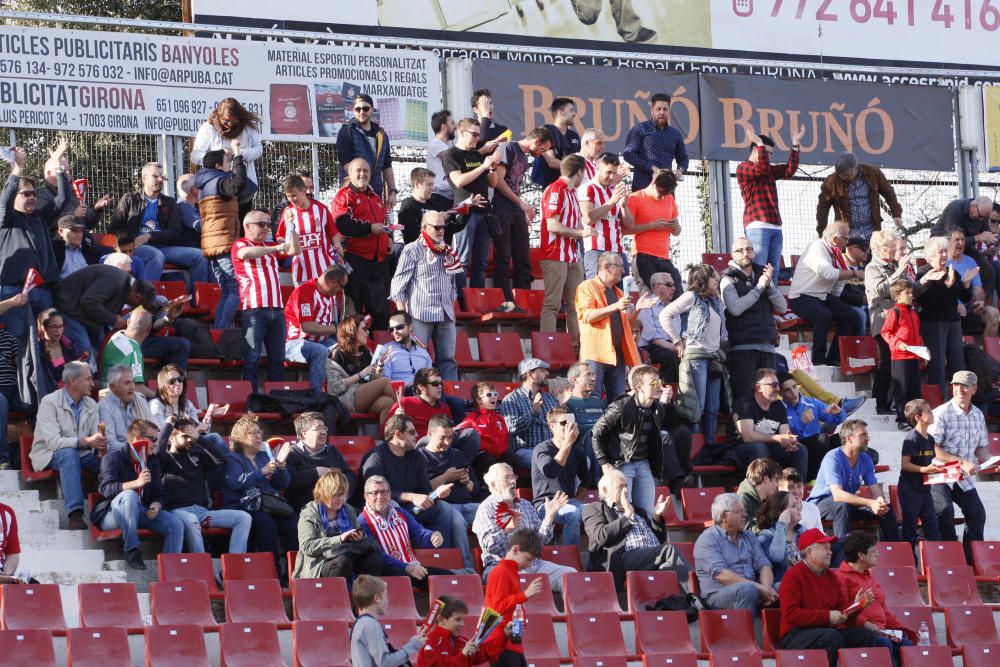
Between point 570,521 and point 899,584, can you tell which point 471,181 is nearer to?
point 570,521

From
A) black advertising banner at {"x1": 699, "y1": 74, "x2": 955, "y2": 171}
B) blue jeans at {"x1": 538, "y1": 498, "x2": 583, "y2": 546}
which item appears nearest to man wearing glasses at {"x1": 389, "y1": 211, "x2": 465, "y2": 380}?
blue jeans at {"x1": 538, "y1": 498, "x2": 583, "y2": 546}

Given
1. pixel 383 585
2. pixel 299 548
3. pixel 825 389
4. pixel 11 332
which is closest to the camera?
pixel 383 585

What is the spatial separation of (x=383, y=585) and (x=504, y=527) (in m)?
2.21

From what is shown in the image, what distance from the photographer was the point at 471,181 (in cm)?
1479

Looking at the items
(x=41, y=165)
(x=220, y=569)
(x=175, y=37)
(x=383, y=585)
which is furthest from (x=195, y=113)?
(x=383, y=585)

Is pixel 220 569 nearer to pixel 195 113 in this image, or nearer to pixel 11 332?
pixel 11 332

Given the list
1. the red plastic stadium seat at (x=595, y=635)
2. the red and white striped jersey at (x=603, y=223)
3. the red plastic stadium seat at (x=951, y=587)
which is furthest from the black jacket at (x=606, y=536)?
the red and white striped jersey at (x=603, y=223)

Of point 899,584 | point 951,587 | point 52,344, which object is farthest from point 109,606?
point 951,587

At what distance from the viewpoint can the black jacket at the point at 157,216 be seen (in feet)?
46.1

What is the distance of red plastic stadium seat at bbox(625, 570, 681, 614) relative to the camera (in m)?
10.9

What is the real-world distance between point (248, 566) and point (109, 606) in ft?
2.94

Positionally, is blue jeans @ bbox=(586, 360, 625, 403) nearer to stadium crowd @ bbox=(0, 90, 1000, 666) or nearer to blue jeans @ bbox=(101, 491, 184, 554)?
stadium crowd @ bbox=(0, 90, 1000, 666)

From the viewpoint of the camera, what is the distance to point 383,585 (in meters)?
8.80

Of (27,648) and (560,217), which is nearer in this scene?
(27,648)
